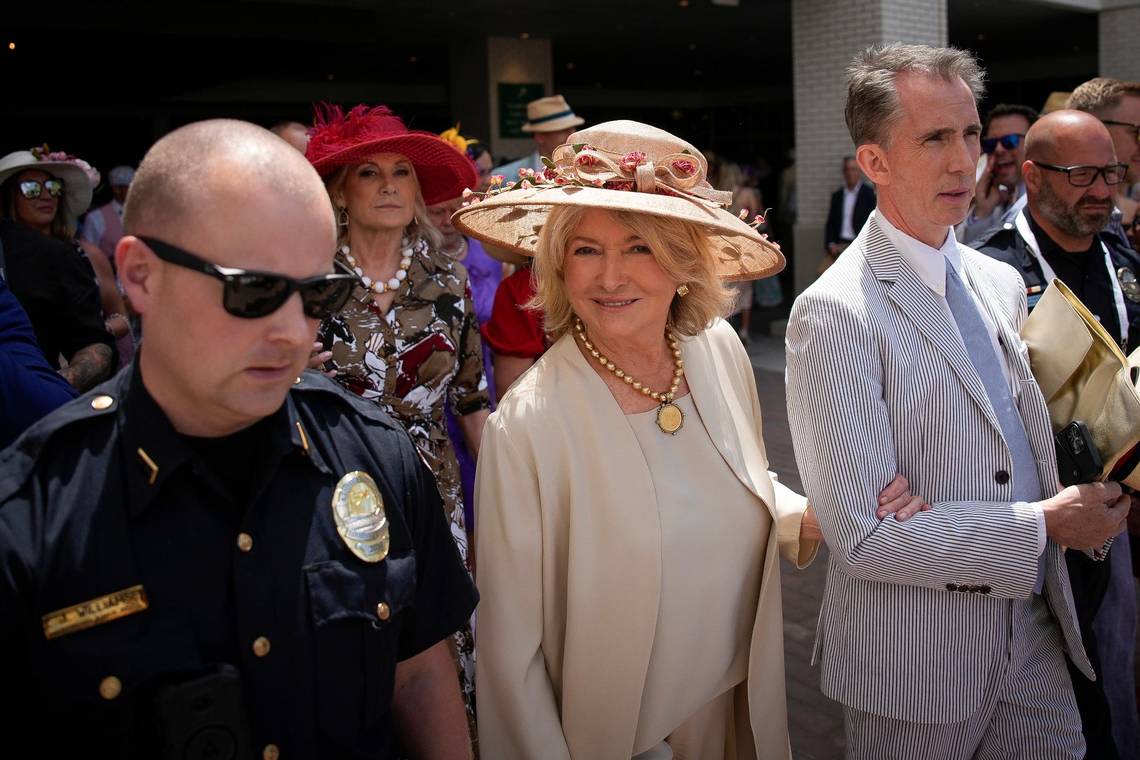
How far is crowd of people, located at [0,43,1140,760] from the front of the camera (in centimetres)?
144

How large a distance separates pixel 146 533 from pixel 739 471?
1426 millimetres

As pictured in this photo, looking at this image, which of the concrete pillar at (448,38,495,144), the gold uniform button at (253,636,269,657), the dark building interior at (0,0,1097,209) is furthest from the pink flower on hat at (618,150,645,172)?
the concrete pillar at (448,38,495,144)

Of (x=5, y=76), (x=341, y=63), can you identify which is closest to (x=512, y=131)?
(x=341, y=63)

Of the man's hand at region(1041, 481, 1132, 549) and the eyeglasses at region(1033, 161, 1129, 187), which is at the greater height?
the eyeglasses at region(1033, 161, 1129, 187)

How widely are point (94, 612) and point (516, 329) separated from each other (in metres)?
2.73

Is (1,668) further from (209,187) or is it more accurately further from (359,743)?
(209,187)

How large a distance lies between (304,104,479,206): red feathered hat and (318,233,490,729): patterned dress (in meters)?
0.34

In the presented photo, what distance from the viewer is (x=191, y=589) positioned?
1.47 metres

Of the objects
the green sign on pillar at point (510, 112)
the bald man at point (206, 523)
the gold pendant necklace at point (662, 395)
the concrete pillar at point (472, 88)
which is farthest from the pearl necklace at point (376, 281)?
the green sign on pillar at point (510, 112)

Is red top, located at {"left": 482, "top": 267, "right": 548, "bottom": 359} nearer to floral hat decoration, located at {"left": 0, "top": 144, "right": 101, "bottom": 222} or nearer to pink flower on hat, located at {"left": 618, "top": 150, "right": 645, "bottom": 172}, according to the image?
pink flower on hat, located at {"left": 618, "top": 150, "right": 645, "bottom": 172}

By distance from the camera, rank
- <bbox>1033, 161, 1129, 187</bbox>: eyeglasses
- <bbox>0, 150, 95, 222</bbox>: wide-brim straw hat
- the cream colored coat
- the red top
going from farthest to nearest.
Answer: <bbox>0, 150, 95, 222</bbox>: wide-brim straw hat
the red top
<bbox>1033, 161, 1129, 187</bbox>: eyeglasses
the cream colored coat

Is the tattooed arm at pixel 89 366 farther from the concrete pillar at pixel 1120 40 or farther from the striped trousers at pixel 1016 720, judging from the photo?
the concrete pillar at pixel 1120 40

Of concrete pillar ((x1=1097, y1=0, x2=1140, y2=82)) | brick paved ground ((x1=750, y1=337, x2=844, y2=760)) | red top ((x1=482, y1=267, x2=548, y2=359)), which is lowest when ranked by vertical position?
brick paved ground ((x1=750, y1=337, x2=844, y2=760))

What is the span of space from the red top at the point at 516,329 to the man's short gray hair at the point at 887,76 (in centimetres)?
168
